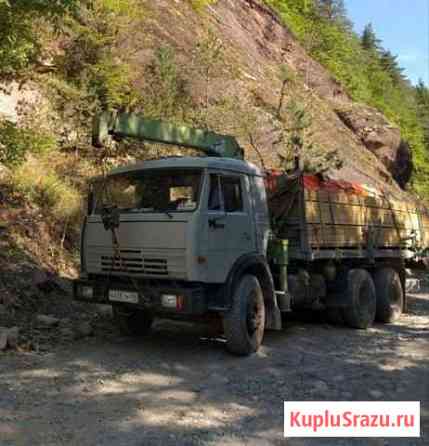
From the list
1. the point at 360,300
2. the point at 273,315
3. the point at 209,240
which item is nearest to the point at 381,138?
the point at 360,300

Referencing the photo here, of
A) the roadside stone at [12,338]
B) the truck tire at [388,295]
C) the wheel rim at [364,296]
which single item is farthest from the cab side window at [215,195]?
the truck tire at [388,295]

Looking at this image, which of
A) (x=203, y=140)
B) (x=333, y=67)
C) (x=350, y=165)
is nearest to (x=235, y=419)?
(x=203, y=140)

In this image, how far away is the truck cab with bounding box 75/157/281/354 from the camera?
632 cm

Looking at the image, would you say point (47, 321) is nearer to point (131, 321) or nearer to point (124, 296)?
point (131, 321)

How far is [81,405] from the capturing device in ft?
16.5

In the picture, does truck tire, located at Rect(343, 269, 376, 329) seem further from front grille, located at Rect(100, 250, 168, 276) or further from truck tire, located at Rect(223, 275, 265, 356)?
front grille, located at Rect(100, 250, 168, 276)

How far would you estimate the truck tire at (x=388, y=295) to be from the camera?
1027 cm

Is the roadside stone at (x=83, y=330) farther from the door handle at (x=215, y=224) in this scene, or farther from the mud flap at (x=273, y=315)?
the door handle at (x=215, y=224)

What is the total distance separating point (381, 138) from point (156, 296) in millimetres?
28513

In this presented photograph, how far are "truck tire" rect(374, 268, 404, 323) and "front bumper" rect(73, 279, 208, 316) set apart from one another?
203 inches

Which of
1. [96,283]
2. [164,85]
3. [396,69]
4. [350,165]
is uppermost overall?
[396,69]

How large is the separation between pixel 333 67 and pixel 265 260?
137 feet

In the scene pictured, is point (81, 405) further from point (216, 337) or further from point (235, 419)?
point (216, 337)

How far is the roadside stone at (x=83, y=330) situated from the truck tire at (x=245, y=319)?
228 cm
